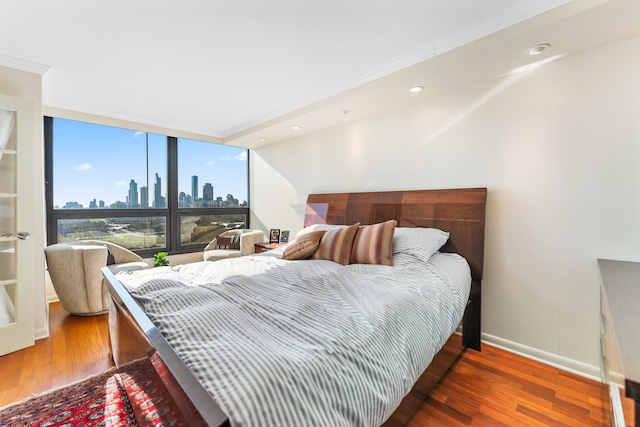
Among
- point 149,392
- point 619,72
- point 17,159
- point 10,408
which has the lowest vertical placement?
point 10,408

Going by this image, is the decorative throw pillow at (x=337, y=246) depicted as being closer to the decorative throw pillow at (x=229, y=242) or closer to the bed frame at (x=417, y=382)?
the bed frame at (x=417, y=382)

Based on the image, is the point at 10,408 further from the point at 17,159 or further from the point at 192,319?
the point at 17,159

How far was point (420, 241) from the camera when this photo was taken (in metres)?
2.32

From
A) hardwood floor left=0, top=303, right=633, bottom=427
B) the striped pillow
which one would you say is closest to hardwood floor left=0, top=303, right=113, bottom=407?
hardwood floor left=0, top=303, right=633, bottom=427

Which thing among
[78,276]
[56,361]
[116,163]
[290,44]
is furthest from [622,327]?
[116,163]

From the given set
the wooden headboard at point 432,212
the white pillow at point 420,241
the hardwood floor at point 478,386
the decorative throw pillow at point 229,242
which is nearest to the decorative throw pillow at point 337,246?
the white pillow at point 420,241

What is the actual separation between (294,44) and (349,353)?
2.10 m

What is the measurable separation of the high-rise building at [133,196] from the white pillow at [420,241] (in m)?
3.72

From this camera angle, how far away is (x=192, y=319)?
1.15 meters

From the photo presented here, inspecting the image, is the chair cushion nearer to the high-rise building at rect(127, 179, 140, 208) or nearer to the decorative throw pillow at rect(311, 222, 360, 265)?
the high-rise building at rect(127, 179, 140, 208)

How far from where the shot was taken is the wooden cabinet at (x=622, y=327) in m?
0.71

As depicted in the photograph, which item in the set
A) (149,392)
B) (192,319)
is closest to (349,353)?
(192,319)

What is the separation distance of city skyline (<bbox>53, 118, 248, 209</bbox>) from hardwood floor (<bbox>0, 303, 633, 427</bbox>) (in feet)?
6.47

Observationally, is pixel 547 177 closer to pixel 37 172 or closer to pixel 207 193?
pixel 37 172
